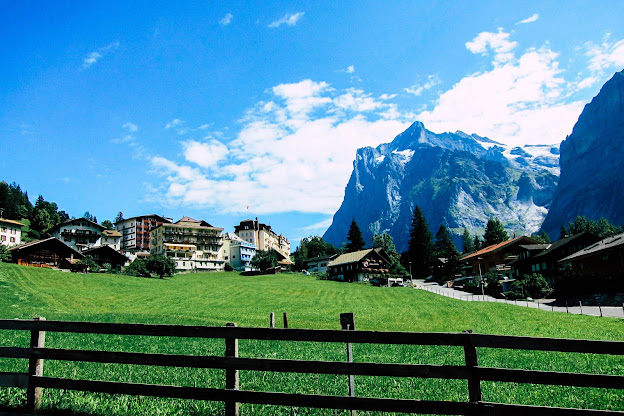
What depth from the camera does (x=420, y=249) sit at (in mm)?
143625

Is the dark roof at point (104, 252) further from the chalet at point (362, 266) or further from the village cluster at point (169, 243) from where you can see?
the chalet at point (362, 266)

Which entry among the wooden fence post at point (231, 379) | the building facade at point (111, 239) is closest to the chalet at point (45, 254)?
the building facade at point (111, 239)

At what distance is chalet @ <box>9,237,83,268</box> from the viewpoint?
283 feet

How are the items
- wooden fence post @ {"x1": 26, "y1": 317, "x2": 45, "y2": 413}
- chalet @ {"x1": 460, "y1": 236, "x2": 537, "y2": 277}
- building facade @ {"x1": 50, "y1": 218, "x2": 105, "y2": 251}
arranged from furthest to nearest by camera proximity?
building facade @ {"x1": 50, "y1": 218, "x2": 105, "y2": 251} < chalet @ {"x1": 460, "y1": 236, "x2": 537, "y2": 277} < wooden fence post @ {"x1": 26, "y1": 317, "x2": 45, "y2": 413}

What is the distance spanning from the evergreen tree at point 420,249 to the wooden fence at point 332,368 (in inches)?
5585

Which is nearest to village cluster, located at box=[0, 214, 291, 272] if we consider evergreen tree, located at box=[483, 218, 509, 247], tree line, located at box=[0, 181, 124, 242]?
tree line, located at box=[0, 181, 124, 242]

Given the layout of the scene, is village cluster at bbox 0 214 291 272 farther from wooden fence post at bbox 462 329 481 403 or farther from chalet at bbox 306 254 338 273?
wooden fence post at bbox 462 329 481 403

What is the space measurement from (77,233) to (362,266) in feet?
318

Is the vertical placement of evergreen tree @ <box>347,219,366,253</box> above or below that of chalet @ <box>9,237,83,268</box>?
above

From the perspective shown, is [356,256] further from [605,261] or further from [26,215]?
[26,215]

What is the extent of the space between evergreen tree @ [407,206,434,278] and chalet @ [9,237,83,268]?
109 meters

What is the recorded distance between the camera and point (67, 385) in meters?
6.81

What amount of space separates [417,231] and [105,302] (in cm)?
11615


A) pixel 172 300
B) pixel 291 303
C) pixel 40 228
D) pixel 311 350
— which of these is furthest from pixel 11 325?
pixel 40 228
